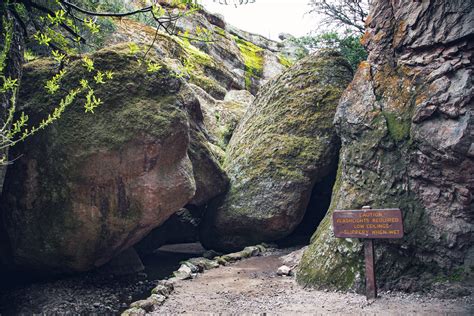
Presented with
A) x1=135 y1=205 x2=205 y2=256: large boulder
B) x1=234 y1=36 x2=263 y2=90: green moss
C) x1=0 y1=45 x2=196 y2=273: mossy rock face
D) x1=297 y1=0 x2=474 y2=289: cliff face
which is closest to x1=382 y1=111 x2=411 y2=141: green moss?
x1=297 y1=0 x2=474 y2=289: cliff face

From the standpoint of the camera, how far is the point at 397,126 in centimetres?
843

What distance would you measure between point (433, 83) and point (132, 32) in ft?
68.1

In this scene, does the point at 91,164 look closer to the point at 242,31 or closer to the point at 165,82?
the point at 165,82

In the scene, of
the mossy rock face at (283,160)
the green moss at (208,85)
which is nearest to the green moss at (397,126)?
the mossy rock face at (283,160)

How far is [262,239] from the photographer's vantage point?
13.0m

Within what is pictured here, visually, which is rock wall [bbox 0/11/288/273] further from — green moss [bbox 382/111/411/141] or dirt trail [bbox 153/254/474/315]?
green moss [bbox 382/111/411/141]

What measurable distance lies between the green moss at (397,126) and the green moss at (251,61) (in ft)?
92.6

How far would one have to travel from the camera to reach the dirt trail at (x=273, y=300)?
21.0 ft

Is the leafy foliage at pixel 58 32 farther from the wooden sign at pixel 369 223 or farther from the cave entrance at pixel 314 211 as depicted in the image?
the cave entrance at pixel 314 211

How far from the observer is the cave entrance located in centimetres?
1363

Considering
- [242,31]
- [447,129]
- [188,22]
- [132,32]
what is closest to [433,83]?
[447,129]

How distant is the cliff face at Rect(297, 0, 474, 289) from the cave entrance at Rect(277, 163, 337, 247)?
4.27 metres

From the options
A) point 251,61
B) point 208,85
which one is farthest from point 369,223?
point 251,61

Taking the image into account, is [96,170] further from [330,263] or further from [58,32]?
[330,263]
